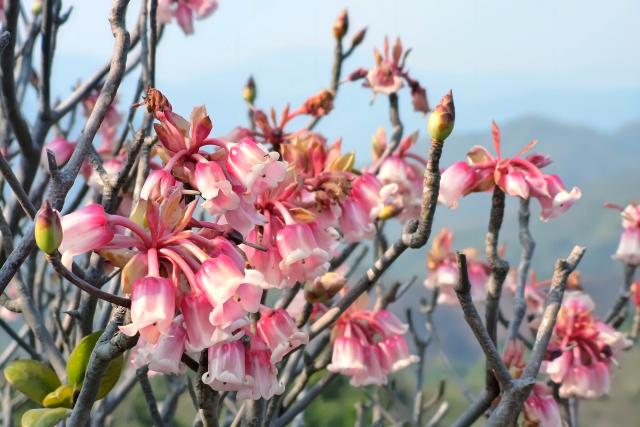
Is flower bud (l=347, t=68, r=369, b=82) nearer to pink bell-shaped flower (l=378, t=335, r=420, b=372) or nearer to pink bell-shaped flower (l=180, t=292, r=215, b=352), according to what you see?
pink bell-shaped flower (l=378, t=335, r=420, b=372)

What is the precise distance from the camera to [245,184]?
0.88m

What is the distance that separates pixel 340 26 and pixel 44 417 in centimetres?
124

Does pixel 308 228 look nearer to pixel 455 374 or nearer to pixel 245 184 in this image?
pixel 245 184

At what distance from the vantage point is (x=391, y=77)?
6.22 ft

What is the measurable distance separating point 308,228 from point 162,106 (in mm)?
246

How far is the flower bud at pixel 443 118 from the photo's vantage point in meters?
0.86

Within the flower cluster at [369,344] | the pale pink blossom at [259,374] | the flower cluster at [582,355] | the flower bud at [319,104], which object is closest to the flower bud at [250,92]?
the flower bud at [319,104]

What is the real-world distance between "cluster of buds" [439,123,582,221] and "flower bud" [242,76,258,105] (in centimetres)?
61

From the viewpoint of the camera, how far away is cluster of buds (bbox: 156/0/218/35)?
6.96ft

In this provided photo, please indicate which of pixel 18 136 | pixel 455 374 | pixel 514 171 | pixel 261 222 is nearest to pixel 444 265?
pixel 455 374

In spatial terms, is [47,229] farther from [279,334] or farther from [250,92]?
[250,92]

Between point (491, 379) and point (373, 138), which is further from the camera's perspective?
point (373, 138)

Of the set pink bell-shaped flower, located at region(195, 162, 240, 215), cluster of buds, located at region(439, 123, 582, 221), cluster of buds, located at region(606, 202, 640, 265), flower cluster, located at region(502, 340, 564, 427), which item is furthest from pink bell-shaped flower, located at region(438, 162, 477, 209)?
cluster of buds, located at region(606, 202, 640, 265)

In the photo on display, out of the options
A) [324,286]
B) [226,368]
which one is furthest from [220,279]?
[324,286]
